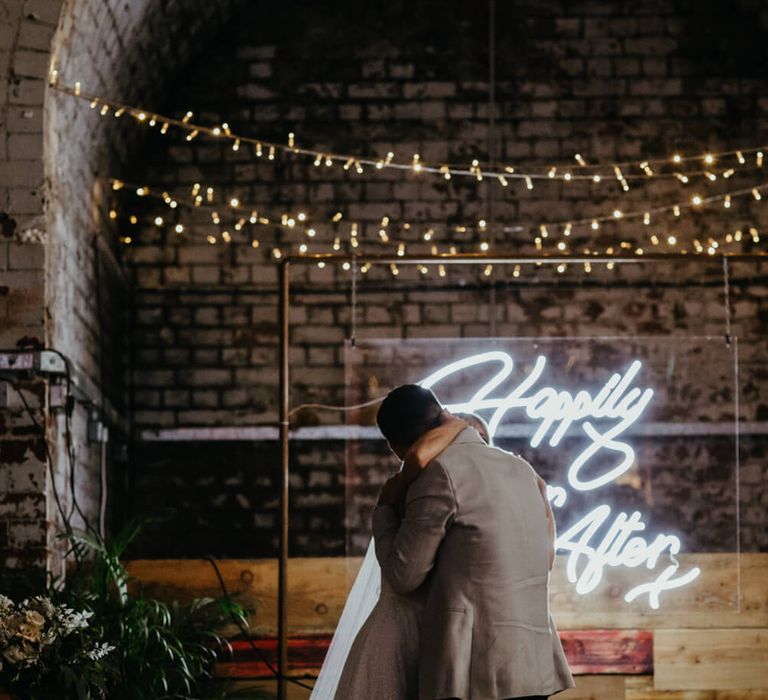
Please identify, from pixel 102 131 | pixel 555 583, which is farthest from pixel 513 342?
pixel 102 131

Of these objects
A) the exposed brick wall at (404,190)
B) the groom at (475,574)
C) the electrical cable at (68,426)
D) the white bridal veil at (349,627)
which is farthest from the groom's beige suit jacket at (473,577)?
the exposed brick wall at (404,190)

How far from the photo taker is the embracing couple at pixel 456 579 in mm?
3424

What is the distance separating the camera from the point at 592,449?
544 centimetres

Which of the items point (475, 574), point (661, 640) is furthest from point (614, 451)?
point (475, 574)

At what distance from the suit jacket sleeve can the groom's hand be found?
4.0 inches

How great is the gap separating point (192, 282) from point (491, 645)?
4.53 metres

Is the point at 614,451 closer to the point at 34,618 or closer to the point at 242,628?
the point at 242,628

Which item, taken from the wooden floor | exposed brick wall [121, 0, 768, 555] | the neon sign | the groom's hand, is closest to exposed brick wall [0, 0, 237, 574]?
the wooden floor

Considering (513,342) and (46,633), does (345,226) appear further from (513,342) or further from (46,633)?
(46,633)

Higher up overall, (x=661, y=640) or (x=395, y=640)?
(x=395, y=640)

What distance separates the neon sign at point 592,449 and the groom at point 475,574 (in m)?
1.79

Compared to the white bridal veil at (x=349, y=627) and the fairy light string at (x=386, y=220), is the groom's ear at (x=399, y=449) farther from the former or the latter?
the fairy light string at (x=386, y=220)

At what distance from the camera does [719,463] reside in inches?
217

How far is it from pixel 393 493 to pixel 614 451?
6.98 ft
